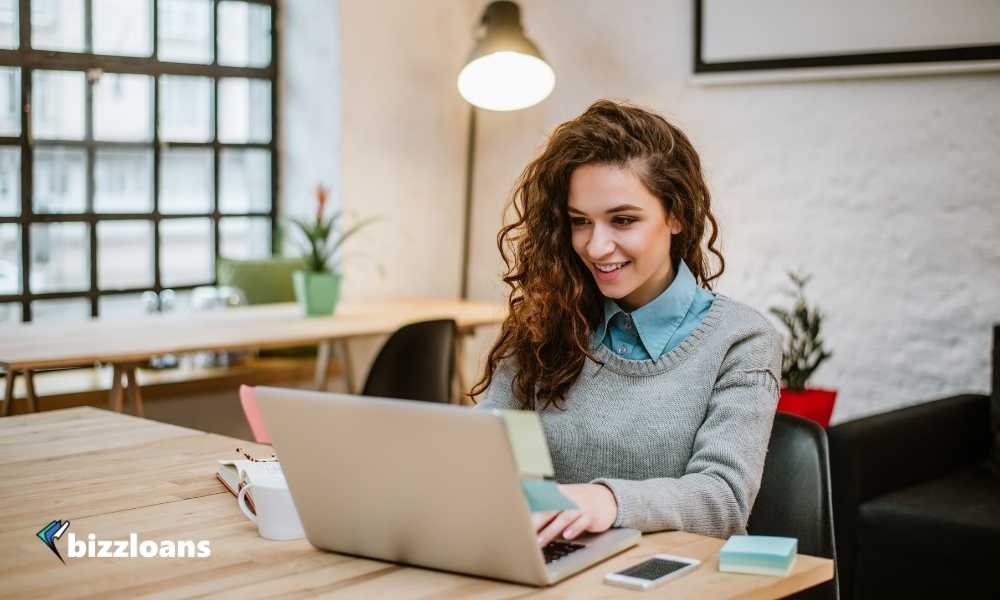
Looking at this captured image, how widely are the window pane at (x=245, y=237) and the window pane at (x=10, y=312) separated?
0.92 metres

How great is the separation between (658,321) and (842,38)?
2825 mm

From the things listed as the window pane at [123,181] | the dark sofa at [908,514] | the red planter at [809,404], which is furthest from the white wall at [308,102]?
the dark sofa at [908,514]

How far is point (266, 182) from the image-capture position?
213 inches

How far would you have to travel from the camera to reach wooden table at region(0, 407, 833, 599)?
1332 millimetres

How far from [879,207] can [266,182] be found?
8.75 feet

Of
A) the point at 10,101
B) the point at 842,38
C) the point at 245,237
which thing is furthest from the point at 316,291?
the point at 842,38

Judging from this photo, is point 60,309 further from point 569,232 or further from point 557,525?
point 557,525

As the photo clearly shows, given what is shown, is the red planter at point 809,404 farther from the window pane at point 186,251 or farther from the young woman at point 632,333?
the window pane at point 186,251

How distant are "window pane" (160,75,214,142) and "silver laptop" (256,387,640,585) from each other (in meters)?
3.85

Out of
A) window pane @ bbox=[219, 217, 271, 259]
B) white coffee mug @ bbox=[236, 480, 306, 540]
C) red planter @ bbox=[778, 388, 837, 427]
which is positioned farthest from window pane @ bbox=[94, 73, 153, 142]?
white coffee mug @ bbox=[236, 480, 306, 540]

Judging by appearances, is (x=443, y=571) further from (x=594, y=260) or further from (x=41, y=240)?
(x=41, y=240)

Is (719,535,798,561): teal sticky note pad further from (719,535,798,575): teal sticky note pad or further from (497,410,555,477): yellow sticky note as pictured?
(497,410,555,477): yellow sticky note

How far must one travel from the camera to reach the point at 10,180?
180 inches

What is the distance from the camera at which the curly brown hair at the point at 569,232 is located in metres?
1.92
